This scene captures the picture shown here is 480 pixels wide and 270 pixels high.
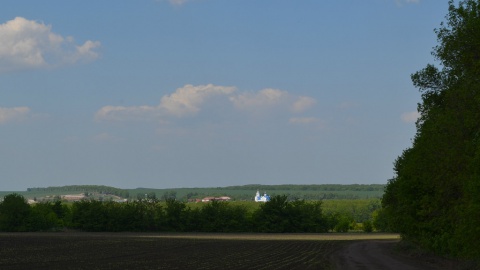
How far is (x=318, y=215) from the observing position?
5866 inches

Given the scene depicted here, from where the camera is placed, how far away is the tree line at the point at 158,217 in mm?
134500

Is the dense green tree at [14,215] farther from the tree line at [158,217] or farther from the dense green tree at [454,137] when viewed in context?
the dense green tree at [454,137]

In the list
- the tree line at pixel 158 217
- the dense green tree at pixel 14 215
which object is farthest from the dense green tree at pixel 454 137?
the dense green tree at pixel 14 215

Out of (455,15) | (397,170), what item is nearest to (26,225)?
(397,170)

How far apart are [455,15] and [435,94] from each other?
9.00 meters

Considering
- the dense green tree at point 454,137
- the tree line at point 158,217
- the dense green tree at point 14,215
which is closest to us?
the dense green tree at point 454,137

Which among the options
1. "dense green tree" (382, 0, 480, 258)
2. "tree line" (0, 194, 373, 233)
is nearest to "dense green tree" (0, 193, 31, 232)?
"tree line" (0, 194, 373, 233)

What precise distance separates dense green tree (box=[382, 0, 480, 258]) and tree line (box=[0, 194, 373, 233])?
88205 millimetres

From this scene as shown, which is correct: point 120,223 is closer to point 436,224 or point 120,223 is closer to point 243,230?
point 243,230

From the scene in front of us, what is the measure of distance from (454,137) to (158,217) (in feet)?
336

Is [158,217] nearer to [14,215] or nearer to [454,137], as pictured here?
[14,215]

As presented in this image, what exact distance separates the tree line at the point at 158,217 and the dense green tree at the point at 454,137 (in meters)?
88.2

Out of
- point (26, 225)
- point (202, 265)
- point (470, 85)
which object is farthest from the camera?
point (26, 225)

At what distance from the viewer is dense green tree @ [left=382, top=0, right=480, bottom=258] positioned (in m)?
38.5
